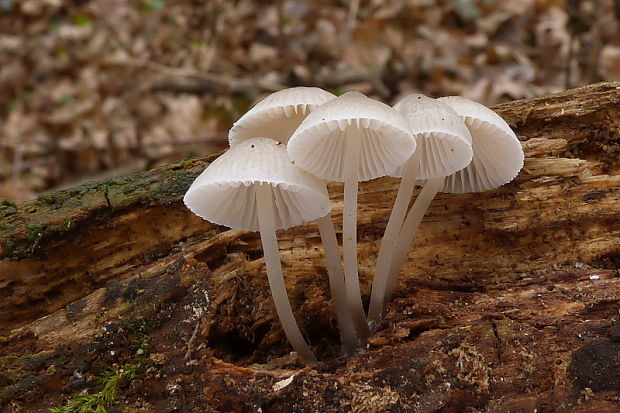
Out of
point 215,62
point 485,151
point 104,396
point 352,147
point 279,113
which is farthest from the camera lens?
point 215,62

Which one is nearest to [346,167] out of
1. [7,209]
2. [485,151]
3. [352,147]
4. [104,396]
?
[352,147]

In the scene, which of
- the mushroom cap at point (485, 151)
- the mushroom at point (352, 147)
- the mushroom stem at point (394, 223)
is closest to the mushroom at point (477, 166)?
the mushroom cap at point (485, 151)

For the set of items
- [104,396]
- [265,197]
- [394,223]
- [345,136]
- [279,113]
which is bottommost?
[104,396]

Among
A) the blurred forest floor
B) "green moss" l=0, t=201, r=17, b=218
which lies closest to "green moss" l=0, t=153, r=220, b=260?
"green moss" l=0, t=201, r=17, b=218

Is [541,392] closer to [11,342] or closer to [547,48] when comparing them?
[11,342]

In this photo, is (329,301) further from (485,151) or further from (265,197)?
(485,151)

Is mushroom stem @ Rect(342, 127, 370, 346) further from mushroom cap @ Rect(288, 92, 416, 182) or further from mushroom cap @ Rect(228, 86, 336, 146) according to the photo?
mushroom cap @ Rect(228, 86, 336, 146)
